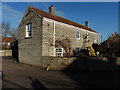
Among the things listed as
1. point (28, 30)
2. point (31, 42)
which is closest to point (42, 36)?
point (31, 42)

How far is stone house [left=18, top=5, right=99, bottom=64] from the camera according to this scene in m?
13.8

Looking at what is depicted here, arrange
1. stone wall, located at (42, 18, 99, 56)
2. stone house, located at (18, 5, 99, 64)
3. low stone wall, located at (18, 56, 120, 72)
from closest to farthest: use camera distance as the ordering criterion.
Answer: low stone wall, located at (18, 56, 120, 72), stone house, located at (18, 5, 99, 64), stone wall, located at (42, 18, 99, 56)

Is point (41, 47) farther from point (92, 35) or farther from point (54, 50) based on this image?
point (92, 35)

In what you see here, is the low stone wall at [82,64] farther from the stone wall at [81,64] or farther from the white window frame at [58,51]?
the white window frame at [58,51]

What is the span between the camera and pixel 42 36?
44.6 feet

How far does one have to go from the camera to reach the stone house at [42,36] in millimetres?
13844

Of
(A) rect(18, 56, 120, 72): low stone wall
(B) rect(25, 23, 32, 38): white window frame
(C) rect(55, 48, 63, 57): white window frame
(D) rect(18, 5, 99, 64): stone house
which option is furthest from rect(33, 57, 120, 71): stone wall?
(B) rect(25, 23, 32, 38): white window frame

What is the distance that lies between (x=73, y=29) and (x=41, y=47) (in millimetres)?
7442

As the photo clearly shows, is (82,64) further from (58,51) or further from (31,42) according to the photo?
(31,42)

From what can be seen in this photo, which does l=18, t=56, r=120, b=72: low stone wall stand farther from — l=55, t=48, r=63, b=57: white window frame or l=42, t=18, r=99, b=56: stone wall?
Result: l=55, t=48, r=63, b=57: white window frame

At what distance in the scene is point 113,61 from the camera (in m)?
11.8

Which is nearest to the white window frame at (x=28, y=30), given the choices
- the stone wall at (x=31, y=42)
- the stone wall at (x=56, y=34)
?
the stone wall at (x=31, y=42)

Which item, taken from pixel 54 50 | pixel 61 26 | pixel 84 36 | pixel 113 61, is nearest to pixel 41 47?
pixel 54 50

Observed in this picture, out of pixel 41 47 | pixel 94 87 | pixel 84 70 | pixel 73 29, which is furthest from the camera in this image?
pixel 73 29
